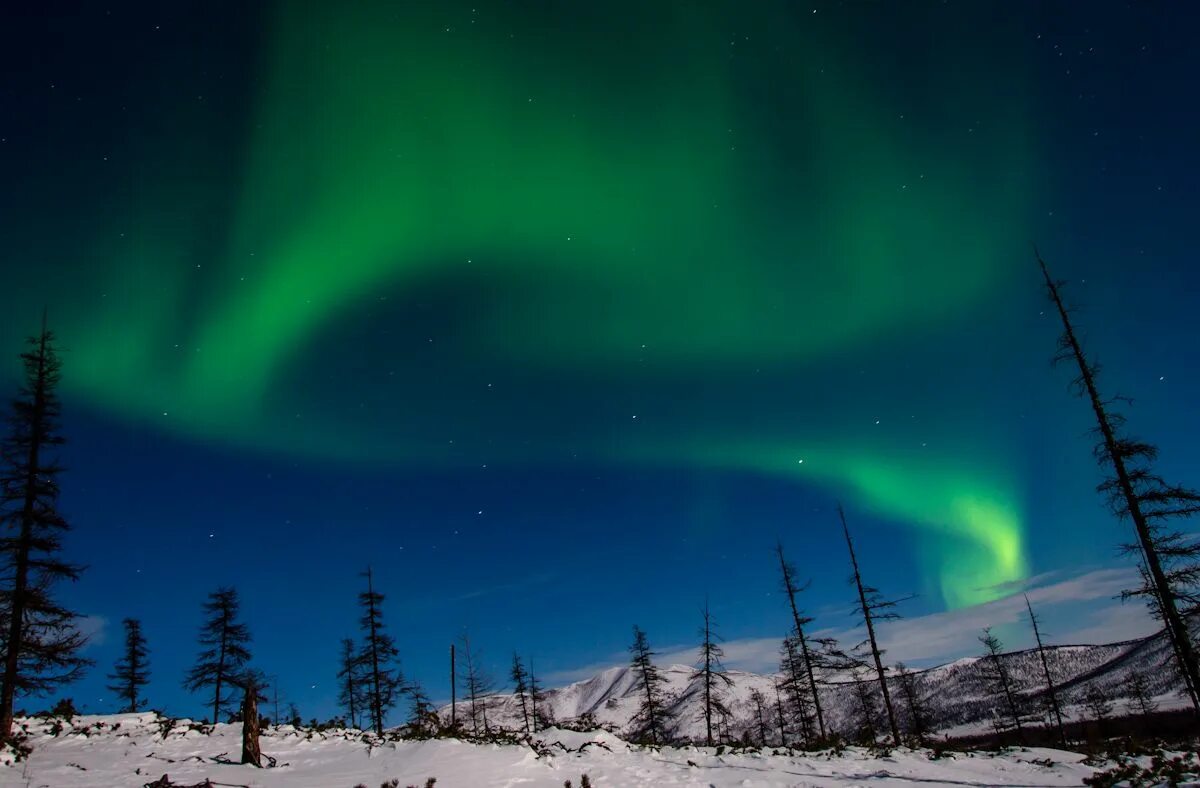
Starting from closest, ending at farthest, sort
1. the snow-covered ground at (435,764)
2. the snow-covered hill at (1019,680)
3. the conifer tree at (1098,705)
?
the snow-covered ground at (435,764), the conifer tree at (1098,705), the snow-covered hill at (1019,680)

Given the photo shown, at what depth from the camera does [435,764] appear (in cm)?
1545

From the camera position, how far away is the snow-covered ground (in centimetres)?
1419

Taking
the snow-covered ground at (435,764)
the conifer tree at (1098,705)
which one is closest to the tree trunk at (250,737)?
the snow-covered ground at (435,764)

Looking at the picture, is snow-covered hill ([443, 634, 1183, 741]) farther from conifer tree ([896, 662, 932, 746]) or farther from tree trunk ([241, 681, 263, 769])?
tree trunk ([241, 681, 263, 769])

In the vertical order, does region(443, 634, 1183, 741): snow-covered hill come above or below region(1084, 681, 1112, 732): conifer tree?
below

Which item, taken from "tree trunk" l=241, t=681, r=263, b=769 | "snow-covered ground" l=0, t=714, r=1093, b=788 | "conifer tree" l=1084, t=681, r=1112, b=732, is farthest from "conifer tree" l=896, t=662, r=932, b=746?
"tree trunk" l=241, t=681, r=263, b=769

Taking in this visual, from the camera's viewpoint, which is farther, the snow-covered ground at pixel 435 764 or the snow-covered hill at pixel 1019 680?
the snow-covered hill at pixel 1019 680

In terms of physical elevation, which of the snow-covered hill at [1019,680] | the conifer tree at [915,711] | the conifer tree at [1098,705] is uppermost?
the conifer tree at [915,711]

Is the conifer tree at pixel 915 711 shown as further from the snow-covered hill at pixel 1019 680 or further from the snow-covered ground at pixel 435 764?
the snow-covered hill at pixel 1019 680

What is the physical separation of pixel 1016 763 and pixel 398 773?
18.7 metres

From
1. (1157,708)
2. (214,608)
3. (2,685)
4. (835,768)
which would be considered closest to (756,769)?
(835,768)

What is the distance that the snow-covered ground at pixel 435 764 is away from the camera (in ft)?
46.5

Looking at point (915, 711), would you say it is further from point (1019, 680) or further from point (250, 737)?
point (1019, 680)

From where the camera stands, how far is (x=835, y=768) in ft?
59.5
